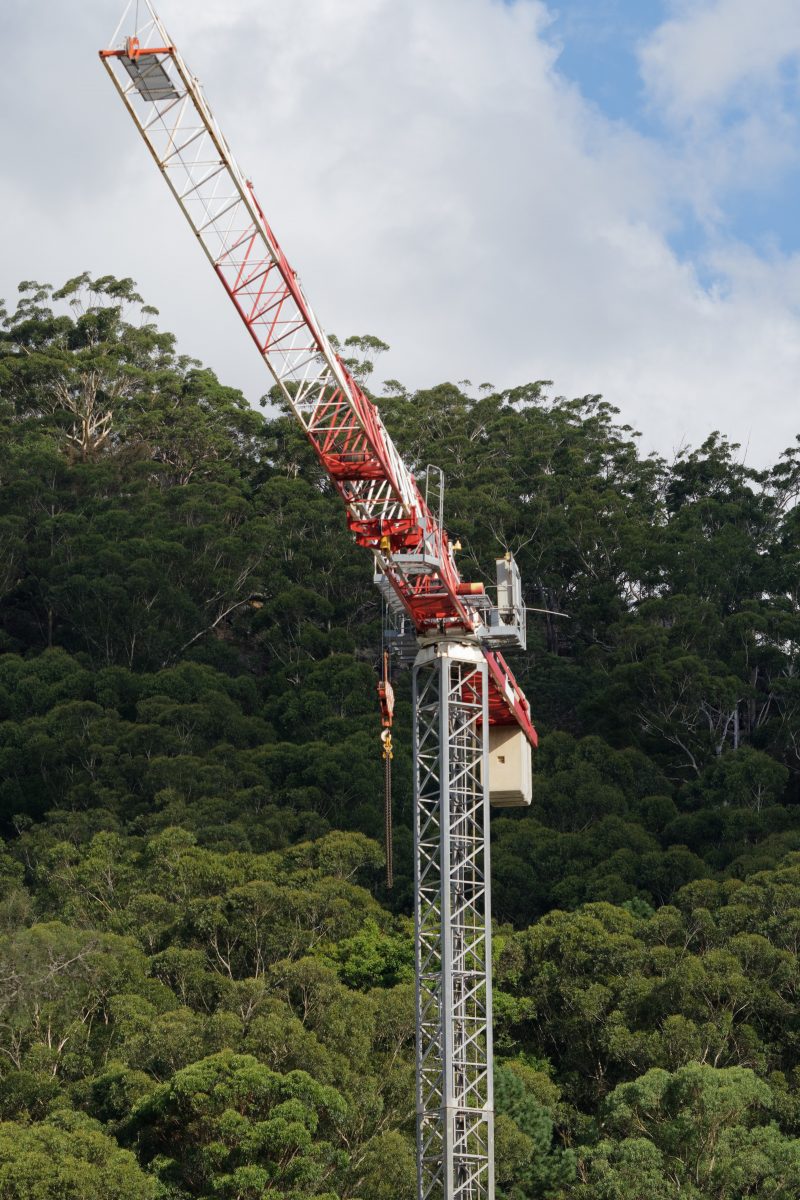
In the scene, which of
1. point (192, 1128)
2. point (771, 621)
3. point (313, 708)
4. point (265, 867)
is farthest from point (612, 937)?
point (771, 621)

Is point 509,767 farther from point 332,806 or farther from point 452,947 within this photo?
point 332,806

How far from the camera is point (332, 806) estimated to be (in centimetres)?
4931

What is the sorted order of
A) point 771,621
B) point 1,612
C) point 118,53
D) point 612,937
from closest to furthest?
1. point 118,53
2. point 612,937
3. point 771,621
4. point 1,612

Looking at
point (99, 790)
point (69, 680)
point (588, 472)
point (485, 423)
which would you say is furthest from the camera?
point (485, 423)

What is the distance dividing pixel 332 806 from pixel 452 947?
2038cm

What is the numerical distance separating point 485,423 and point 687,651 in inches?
813

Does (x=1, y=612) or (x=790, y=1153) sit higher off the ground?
(x=1, y=612)

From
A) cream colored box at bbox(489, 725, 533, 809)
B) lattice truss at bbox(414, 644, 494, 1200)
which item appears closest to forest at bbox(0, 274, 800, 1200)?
lattice truss at bbox(414, 644, 494, 1200)

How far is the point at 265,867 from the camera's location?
141 feet

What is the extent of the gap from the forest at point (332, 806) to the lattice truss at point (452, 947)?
2792 mm

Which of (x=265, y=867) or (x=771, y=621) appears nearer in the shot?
(x=265, y=867)

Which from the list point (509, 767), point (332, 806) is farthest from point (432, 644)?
point (332, 806)

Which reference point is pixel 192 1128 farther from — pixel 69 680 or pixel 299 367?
pixel 69 680

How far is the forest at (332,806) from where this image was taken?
110 ft
